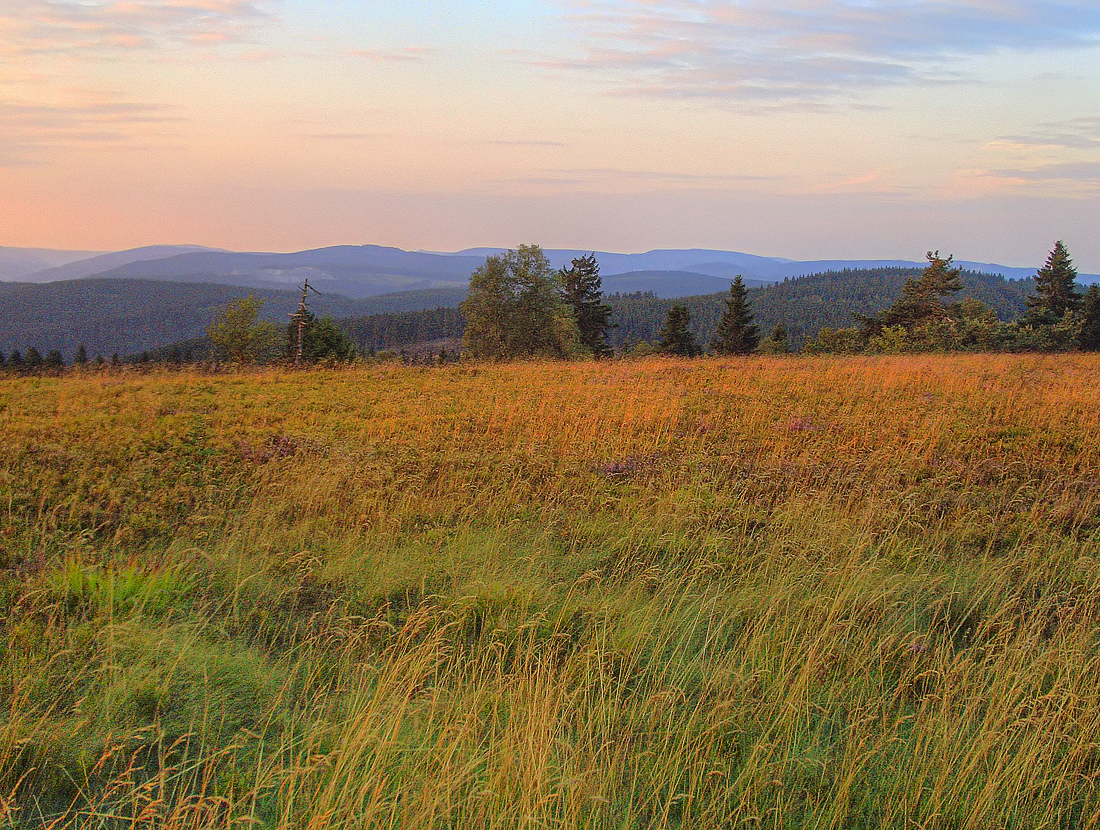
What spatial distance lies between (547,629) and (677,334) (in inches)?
2202

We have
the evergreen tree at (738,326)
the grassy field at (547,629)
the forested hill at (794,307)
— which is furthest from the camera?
the forested hill at (794,307)

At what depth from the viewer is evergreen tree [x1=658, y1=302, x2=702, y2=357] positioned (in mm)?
57656

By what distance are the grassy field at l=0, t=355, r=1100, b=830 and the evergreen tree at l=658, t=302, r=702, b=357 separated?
4976cm

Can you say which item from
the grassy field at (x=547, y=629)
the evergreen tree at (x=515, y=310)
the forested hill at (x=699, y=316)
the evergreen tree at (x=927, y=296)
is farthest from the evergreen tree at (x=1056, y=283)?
the forested hill at (x=699, y=316)

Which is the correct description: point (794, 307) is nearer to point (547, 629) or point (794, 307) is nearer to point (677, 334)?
point (677, 334)

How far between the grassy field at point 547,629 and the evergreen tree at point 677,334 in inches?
1959

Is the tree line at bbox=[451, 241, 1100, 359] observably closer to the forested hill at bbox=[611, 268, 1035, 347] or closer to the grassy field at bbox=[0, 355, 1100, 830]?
the grassy field at bbox=[0, 355, 1100, 830]

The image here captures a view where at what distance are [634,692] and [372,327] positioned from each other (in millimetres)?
171807

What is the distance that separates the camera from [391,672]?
10.4 feet

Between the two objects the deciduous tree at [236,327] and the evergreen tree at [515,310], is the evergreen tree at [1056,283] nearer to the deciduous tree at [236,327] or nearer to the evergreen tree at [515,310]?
the evergreen tree at [515,310]

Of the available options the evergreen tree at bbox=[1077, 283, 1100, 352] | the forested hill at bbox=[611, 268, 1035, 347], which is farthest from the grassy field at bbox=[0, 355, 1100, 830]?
the forested hill at bbox=[611, 268, 1035, 347]

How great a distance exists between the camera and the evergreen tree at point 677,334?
57.7m

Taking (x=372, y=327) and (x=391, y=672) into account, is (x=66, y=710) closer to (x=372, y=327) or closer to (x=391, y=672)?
(x=391, y=672)

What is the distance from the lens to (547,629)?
3854 millimetres
